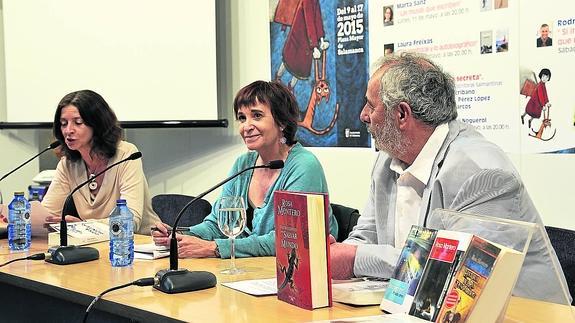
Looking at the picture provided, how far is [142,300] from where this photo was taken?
2.00 metres

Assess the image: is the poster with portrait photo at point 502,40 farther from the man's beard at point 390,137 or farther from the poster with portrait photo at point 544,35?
the man's beard at point 390,137

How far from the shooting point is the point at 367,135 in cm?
391

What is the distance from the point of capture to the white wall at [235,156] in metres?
3.11

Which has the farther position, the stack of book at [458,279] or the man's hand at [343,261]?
the man's hand at [343,261]

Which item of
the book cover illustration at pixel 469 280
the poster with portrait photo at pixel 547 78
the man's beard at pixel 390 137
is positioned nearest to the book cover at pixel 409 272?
the book cover illustration at pixel 469 280

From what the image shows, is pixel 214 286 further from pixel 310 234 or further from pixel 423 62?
pixel 423 62

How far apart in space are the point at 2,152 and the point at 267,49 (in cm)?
216

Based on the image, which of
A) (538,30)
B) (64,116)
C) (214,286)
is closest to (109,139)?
(64,116)

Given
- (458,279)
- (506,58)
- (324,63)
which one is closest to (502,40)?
(506,58)

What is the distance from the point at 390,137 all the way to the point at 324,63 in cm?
190

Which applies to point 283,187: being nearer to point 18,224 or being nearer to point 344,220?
point 344,220

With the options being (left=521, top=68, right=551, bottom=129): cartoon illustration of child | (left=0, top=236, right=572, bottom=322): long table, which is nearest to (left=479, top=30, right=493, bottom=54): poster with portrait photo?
(left=521, top=68, right=551, bottom=129): cartoon illustration of child

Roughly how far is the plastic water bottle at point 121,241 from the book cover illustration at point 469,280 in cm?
124

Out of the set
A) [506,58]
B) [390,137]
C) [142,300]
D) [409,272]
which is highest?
[506,58]
